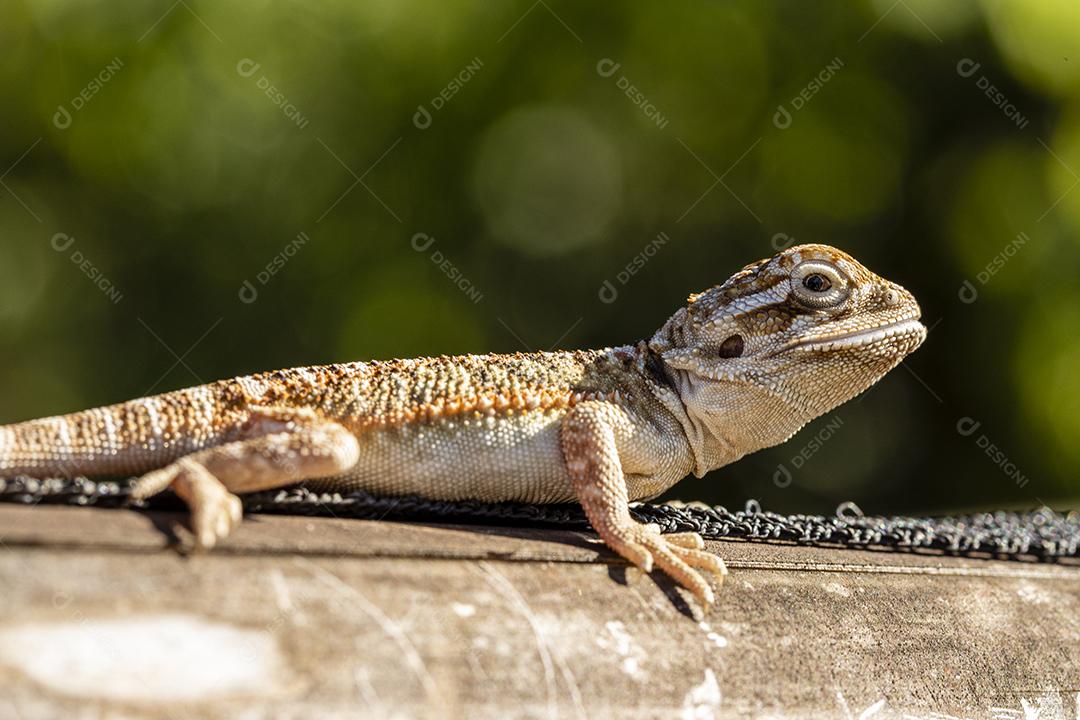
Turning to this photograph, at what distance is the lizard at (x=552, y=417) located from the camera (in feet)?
11.3

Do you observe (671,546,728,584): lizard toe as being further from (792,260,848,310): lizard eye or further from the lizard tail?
the lizard tail

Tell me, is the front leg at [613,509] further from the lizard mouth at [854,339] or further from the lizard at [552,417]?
the lizard mouth at [854,339]

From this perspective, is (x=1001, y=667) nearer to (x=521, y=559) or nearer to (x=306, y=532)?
(x=521, y=559)

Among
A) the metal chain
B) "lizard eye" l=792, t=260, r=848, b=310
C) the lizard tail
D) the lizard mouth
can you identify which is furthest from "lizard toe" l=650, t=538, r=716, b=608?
the lizard tail

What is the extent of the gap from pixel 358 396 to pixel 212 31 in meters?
9.57

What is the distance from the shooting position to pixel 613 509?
3666mm

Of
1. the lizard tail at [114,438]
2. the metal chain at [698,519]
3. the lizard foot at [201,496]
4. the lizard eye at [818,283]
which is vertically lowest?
the metal chain at [698,519]

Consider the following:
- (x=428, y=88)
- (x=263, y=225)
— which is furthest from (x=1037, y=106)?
(x=263, y=225)

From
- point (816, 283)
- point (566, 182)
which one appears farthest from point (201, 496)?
point (566, 182)

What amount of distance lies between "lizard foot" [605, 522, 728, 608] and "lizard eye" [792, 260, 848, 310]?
1193 millimetres

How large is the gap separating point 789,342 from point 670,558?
45.0 inches

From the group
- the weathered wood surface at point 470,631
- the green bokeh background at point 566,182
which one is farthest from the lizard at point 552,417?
the green bokeh background at point 566,182

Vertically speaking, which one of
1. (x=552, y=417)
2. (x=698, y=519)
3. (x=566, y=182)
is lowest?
(x=698, y=519)

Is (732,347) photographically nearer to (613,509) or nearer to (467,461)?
(613,509)
